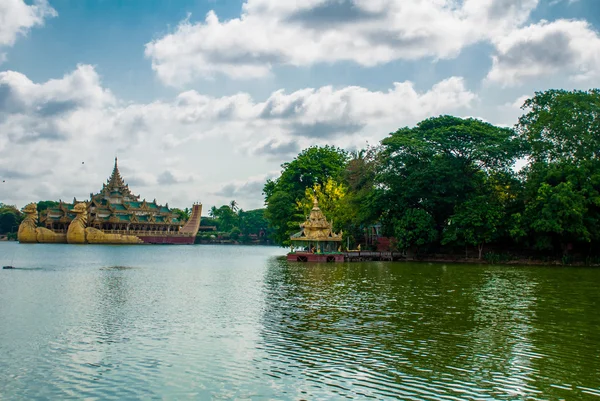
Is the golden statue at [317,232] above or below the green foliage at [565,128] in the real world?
below

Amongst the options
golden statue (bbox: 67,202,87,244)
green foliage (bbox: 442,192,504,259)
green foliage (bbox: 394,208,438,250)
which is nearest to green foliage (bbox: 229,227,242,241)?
golden statue (bbox: 67,202,87,244)

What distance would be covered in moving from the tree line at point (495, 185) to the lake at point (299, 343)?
1908 centimetres

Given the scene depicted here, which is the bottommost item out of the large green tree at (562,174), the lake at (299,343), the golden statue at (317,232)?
the lake at (299,343)

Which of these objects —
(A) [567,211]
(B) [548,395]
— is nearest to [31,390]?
(B) [548,395]

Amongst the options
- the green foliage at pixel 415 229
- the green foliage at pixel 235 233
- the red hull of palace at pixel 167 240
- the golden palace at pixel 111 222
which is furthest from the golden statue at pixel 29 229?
the green foliage at pixel 415 229

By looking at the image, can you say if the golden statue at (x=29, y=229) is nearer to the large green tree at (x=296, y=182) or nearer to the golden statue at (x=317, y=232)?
the large green tree at (x=296, y=182)

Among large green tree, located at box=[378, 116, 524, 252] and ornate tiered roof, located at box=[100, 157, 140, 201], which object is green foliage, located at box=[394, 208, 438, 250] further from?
ornate tiered roof, located at box=[100, 157, 140, 201]

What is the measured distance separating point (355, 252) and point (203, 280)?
2519 cm

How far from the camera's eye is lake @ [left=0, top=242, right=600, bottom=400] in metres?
10.5

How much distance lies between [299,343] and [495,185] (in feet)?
129

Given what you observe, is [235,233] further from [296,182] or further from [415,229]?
[415,229]

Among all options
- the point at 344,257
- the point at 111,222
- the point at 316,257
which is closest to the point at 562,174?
the point at 344,257

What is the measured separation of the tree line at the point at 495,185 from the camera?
142 feet

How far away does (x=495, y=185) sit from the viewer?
49531 millimetres
